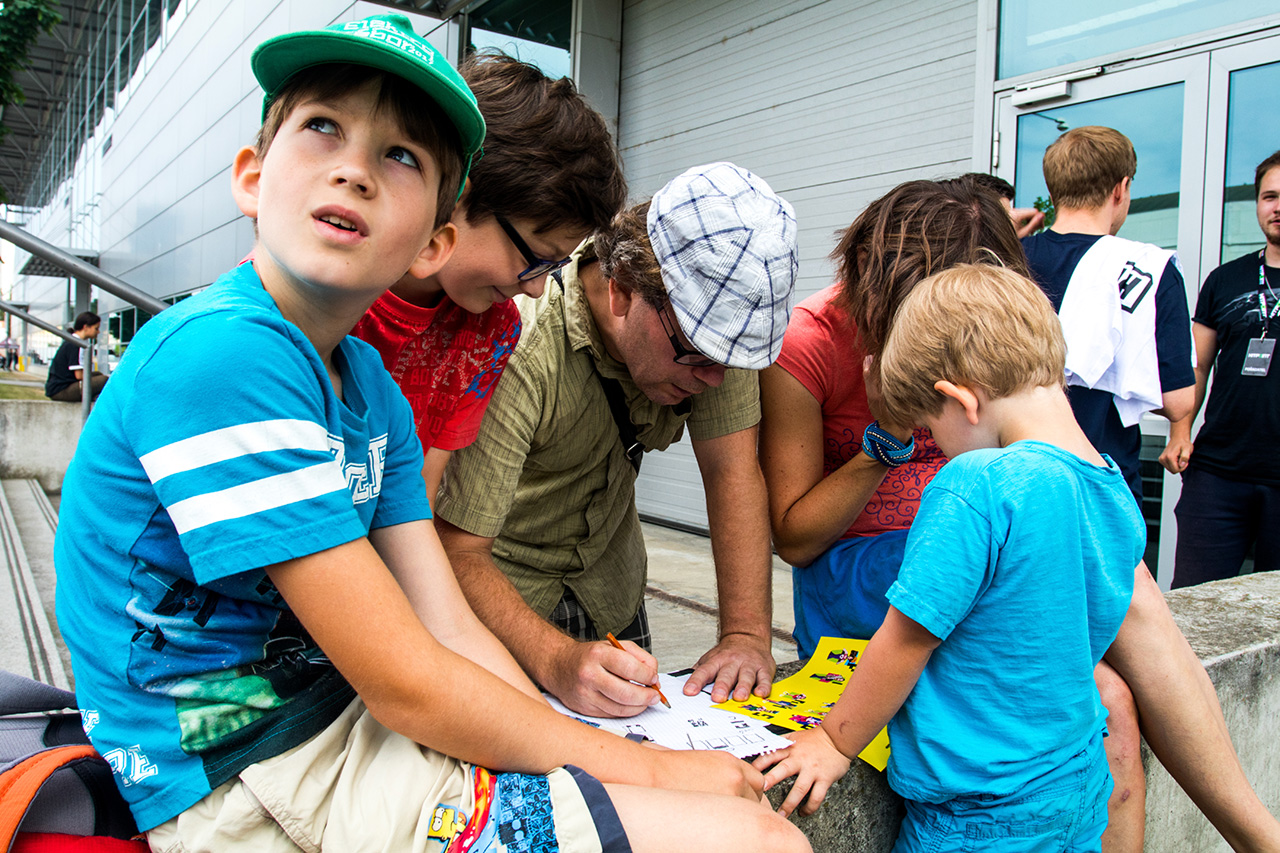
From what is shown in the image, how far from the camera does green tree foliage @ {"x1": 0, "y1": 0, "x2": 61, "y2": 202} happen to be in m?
6.77

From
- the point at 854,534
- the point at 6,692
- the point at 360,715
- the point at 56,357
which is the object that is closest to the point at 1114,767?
the point at 854,534

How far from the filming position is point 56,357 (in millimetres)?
8227

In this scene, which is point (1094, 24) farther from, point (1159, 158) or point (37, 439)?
point (37, 439)

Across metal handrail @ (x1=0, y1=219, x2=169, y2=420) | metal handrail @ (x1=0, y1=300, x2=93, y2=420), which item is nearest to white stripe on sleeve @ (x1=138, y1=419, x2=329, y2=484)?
metal handrail @ (x1=0, y1=219, x2=169, y2=420)

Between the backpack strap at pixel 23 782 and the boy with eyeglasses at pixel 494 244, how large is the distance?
0.81 metres

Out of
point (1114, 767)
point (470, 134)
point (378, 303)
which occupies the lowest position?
point (1114, 767)

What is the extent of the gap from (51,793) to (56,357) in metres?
9.11

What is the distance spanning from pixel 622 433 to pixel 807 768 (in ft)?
3.12

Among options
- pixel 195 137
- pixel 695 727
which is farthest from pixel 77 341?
pixel 195 137

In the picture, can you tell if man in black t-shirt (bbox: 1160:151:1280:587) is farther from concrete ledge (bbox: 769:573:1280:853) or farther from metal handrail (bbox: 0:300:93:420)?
metal handrail (bbox: 0:300:93:420)

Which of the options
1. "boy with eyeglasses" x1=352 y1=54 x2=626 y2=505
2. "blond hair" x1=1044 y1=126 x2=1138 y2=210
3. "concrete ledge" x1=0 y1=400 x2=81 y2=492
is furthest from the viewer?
"concrete ledge" x1=0 y1=400 x2=81 y2=492

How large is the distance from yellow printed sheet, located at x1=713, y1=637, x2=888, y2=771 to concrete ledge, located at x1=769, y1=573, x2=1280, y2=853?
4 centimetres

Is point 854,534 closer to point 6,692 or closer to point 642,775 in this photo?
point 642,775

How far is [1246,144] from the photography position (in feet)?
12.0
